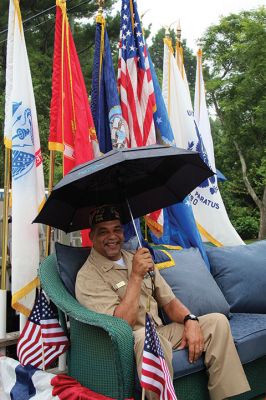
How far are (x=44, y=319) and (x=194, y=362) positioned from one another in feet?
3.15

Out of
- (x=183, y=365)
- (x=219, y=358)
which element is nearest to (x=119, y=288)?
(x=183, y=365)

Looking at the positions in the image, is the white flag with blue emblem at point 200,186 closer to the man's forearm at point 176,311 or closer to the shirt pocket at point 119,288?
the man's forearm at point 176,311

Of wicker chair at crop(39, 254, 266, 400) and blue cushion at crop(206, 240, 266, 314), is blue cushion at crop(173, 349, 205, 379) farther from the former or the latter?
blue cushion at crop(206, 240, 266, 314)

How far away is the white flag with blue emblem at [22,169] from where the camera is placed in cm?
330

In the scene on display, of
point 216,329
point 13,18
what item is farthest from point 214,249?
point 13,18

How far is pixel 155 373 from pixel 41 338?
958mm

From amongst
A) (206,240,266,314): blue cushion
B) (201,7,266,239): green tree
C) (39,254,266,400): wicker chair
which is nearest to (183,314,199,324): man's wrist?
Result: (39,254,266,400): wicker chair

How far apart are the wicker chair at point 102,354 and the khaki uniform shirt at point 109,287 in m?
0.08

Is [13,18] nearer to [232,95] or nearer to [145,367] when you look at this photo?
[145,367]

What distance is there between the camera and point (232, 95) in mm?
15711

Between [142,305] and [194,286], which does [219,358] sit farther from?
[194,286]

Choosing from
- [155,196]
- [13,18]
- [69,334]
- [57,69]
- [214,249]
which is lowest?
[69,334]

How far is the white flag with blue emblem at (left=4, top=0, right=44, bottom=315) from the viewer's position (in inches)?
130

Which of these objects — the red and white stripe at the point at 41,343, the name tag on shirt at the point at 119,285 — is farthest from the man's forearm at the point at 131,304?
the red and white stripe at the point at 41,343
